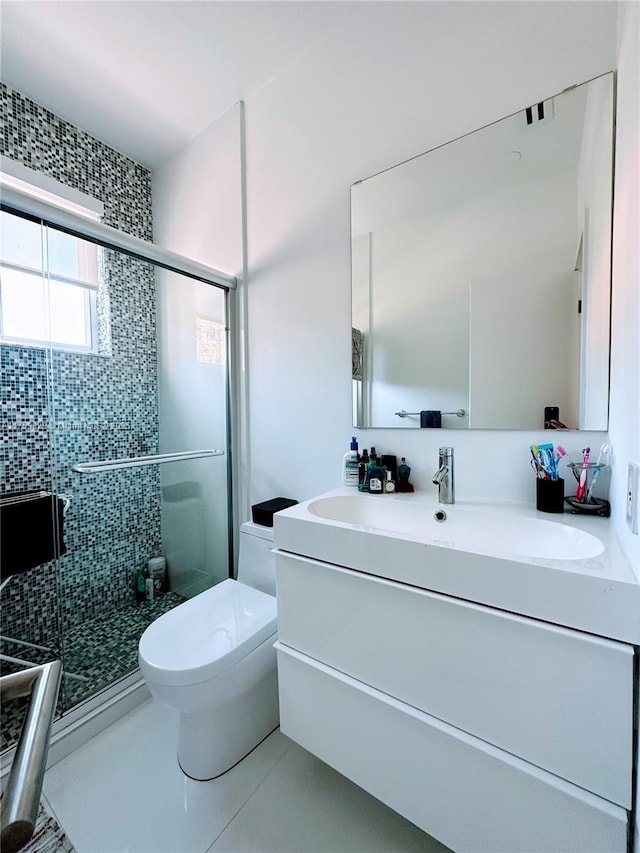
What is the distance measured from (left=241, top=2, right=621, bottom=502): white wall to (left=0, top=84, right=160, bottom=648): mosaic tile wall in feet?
2.28

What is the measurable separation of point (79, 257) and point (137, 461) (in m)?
0.97

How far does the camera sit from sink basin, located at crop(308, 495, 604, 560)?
0.89 meters

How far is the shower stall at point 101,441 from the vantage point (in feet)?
4.77

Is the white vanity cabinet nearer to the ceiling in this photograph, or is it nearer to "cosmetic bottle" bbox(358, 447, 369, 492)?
"cosmetic bottle" bbox(358, 447, 369, 492)

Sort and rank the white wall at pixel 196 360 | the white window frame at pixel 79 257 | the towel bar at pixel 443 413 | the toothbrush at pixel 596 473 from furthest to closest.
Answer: the white wall at pixel 196 360
the white window frame at pixel 79 257
the towel bar at pixel 443 413
the toothbrush at pixel 596 473

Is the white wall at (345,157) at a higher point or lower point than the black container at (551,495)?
higher

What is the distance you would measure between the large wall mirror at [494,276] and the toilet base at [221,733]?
3.50 ft

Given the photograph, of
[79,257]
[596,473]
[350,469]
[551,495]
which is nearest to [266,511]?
[350,469]

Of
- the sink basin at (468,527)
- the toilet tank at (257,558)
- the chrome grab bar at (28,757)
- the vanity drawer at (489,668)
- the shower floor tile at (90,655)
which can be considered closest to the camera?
the chrome grab bar at (28,757)

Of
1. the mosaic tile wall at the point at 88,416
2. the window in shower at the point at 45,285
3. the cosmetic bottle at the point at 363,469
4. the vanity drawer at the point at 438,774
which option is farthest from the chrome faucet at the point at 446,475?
the window in shower at the point at 45,285

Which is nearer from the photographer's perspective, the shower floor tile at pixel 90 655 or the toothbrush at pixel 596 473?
the toothbrush at pixel 596 473

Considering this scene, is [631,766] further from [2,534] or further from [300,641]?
[2,534]

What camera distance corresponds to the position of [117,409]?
6.20 feet

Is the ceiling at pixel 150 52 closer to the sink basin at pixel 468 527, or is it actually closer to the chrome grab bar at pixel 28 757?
the sink basin at pixel 468 527
